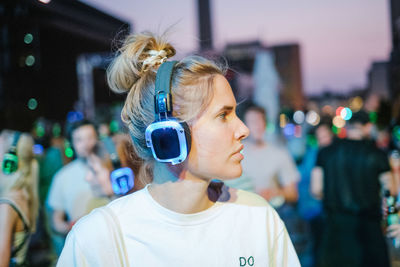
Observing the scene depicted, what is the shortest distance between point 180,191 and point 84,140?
2514 mm

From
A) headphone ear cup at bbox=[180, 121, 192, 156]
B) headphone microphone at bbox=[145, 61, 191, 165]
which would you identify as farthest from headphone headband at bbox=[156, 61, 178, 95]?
headphone ear cup at bbox=[180, 121, 192, 156]

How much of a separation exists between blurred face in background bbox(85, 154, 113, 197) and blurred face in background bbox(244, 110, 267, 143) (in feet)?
5.81

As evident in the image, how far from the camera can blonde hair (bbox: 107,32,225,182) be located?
1.50 metres

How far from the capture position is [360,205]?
4051mm

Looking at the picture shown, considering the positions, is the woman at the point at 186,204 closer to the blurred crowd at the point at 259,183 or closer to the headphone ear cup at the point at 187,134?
the headphone ear cup at the point at 187,134

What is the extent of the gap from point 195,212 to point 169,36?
2.76ft

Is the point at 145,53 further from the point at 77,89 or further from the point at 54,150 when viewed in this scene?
the point at 77,89

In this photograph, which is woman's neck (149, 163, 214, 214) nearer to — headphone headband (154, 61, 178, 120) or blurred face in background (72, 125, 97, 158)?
headphone headband (154, 61, 178, 120)

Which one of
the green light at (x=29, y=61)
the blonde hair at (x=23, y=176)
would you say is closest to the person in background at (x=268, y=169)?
the blonde hair at (x=23, y=176)

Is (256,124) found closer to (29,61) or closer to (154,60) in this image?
(154,60)

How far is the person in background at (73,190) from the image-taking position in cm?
347

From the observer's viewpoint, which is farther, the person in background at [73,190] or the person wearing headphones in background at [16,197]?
the person in background at [73,190]

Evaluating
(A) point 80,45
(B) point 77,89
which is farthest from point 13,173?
(B) point 77,89

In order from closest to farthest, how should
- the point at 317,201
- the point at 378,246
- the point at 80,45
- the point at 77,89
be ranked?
the point at 378,246, the point at 317,201, the point at 80,45, the point at 77,89
